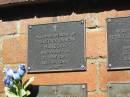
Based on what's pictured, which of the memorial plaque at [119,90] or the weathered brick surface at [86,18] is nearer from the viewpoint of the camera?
the memorial plaque at [119,90]

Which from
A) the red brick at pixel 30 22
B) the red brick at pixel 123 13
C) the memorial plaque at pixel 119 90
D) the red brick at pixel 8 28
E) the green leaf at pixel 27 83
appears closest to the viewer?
the memorial plaque at pixel 119 90

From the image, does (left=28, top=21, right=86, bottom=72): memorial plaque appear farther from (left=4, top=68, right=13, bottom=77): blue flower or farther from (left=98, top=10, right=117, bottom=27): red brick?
(left=4, top=68, right=13, bottom=77): blue flower

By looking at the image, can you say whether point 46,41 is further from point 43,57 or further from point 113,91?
point 113,91

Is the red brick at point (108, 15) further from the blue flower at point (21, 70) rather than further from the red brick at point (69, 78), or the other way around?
the blue flower at point (21, 70)

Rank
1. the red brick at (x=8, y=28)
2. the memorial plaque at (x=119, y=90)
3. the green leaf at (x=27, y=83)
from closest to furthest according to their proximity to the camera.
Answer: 1. the memorial plaque at (x=119, y=90)
2. the green leaf at (x=27, y=83)
3. the red brick at (x=8, y=28)

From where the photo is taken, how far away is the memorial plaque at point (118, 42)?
4.66 m

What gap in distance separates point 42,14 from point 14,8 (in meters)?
0.34

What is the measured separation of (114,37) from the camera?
4.74m

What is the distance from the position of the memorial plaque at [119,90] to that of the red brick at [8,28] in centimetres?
125

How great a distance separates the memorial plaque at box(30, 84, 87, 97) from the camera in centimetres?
477

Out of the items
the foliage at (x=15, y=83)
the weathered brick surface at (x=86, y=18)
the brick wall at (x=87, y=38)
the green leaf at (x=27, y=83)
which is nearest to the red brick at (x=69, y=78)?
the brick wall at (x=87, y=38)

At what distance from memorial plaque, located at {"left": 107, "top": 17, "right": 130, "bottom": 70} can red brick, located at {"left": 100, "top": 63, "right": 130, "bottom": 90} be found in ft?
0.17

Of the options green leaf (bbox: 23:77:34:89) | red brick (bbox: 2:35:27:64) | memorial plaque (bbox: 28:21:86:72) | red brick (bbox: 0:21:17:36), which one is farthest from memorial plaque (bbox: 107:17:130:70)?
red brick (bbox: 0:21:17:36)

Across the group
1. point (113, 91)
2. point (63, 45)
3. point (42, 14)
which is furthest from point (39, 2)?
point (113, 91)
